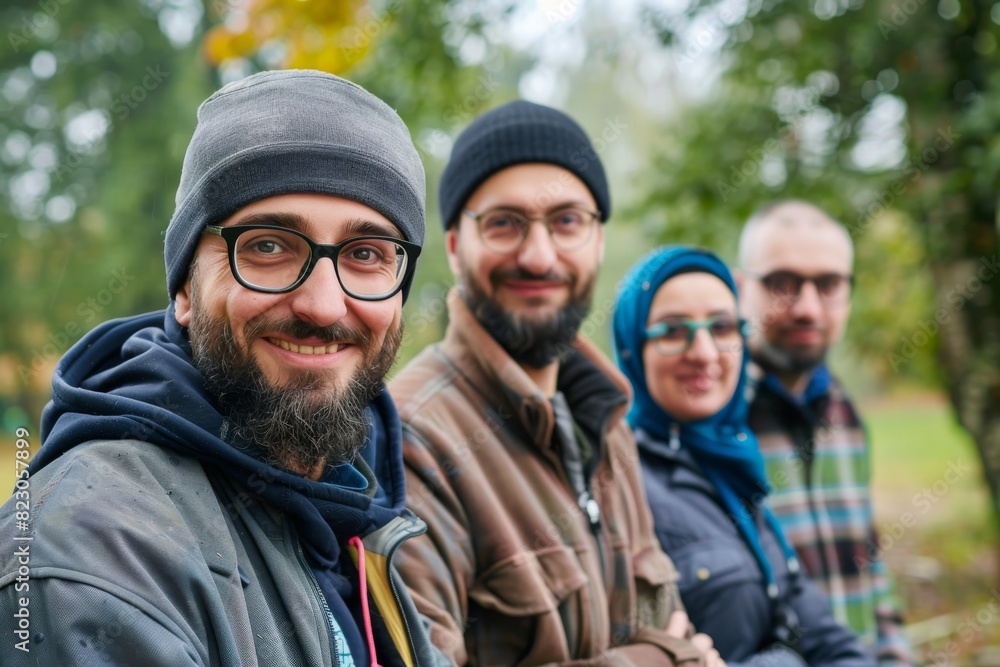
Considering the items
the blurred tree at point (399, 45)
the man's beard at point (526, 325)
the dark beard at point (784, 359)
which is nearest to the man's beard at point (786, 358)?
the dark beard at point (784, 359)

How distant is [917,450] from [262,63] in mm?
14694

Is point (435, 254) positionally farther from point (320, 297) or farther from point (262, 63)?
point (320, 297)

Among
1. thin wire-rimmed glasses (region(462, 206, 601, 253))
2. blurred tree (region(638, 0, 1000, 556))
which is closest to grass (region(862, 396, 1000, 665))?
blurred tree (region(638, 0, 1000, 556))

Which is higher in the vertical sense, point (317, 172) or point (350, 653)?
point (317, 172)

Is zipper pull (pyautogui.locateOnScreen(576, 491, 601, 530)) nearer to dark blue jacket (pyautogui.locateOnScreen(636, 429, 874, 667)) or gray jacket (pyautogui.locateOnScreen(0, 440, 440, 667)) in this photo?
dark blue jacket (pyautogui.locateOnScreen(636, 429, 874, 667))

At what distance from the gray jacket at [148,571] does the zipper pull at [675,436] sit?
1845 millimetres

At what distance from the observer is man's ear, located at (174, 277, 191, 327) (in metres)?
1.79

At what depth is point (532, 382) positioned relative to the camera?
8.57 feet

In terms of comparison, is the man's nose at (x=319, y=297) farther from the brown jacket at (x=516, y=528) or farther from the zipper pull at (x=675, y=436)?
the zipper pull at (x=675, y=436)

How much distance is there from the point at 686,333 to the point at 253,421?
1.91 m

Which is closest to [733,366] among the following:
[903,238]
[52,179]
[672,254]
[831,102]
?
[672,254]

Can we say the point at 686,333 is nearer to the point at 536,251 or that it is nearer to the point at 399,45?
the point at 536,251

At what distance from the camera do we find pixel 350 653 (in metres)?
1.69

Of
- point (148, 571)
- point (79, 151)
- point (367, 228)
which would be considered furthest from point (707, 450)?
point (79, 151)
